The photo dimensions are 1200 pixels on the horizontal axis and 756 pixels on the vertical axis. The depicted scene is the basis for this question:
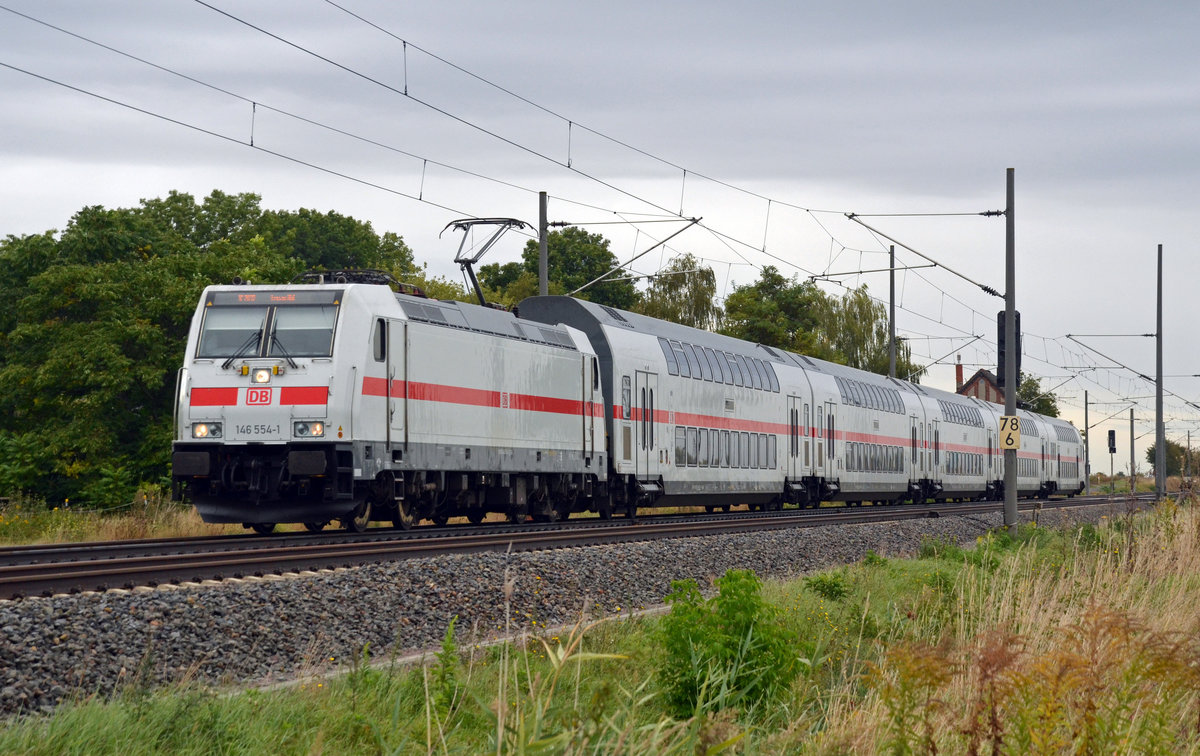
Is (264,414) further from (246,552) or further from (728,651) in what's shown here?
(728,651)

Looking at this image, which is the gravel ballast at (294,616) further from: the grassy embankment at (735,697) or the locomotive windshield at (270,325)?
the locomotive windshield at (270,325)

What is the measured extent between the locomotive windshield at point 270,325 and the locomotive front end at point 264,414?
15 mm

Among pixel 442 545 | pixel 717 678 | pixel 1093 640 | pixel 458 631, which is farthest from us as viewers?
pixel 442 545

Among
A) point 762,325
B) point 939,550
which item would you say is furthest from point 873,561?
point 762,325

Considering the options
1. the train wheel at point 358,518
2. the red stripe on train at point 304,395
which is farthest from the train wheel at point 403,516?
the red stripe on train at point 304,395

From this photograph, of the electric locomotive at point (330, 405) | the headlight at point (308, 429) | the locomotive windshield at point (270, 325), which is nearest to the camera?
the headlight at point (308, 429)

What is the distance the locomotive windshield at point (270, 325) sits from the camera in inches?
730

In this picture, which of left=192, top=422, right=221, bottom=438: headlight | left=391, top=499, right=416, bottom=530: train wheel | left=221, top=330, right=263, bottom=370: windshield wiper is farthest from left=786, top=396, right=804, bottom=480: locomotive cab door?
left=192, top=422, right=221, bottom=438: headlight

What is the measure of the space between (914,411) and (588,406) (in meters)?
23.4

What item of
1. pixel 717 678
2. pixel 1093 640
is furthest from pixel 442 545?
pixel 1093 640

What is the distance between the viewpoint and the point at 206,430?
18.3 meters

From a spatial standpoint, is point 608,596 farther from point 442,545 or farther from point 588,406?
point 588,406

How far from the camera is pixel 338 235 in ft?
253

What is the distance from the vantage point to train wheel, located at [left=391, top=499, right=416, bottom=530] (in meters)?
20.0
